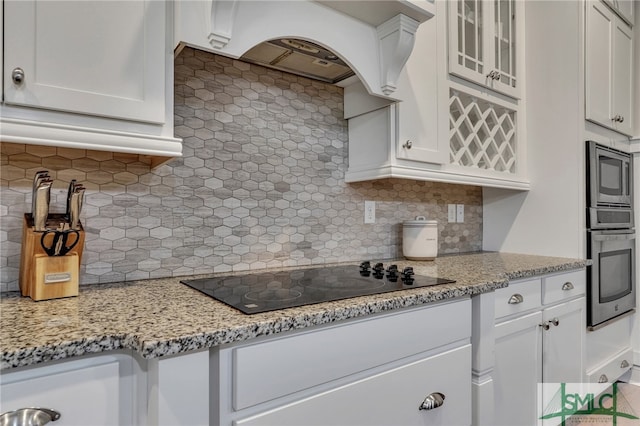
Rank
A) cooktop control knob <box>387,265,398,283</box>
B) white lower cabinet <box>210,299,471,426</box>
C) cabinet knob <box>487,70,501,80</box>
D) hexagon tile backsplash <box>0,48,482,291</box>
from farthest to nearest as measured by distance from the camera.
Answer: cabinet knob <box>487,70,501,80</box>, cooktop control knob <box>387,265,398,283</box>, hexagon tile backsplash <box>0,48,482,291</box>, white lower cabinet <box>210,299,471,426</box>

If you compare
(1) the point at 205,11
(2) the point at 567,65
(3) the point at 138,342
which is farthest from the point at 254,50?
(2) the point at 567,65

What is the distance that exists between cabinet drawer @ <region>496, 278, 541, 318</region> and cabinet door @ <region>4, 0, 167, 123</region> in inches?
55.7

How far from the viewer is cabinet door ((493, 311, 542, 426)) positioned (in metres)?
1.53

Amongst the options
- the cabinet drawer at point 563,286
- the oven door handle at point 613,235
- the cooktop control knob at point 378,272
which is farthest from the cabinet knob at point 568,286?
the cooktop control knob at point 378,272

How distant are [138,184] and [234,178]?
35 cm

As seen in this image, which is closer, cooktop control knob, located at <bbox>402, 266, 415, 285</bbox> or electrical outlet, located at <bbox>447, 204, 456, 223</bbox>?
cooktop control knob, located at <bbox>402, 266, 415, 285</bbox>

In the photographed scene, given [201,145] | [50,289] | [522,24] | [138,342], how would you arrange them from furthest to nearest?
[522,24], [201,145], [50,289], [138,342]

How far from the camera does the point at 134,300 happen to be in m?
1.01

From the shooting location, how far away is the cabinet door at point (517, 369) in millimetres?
1530

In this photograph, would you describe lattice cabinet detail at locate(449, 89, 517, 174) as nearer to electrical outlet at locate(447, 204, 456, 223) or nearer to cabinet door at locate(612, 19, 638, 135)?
electrical outlet at locate(447, 204, 456, 223)

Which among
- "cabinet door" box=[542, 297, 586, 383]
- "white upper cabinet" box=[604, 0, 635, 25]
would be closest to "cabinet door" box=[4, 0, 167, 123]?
"cabinet door" box=[542, 297, 586, 383]

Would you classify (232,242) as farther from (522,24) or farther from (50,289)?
(522,24)

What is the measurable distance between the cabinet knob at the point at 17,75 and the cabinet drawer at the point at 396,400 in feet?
2.98

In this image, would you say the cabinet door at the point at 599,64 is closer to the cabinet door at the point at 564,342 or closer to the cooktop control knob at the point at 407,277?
the cabinet door at the point at 564,342
